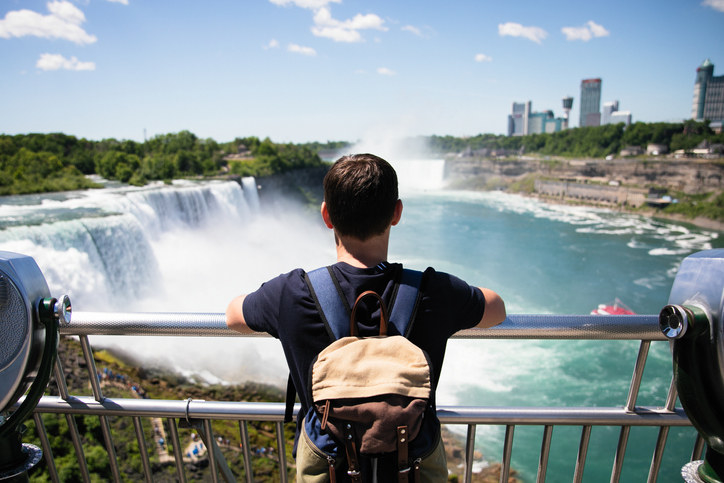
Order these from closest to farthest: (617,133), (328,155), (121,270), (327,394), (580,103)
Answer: (327,394), (121,270), (617,133), (328,155), (580,103)

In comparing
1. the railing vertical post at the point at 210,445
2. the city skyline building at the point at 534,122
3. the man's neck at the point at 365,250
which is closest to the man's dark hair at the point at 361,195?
the man's neck at the point at 365,250

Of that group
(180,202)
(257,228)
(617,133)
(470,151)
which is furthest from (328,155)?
(180,202)

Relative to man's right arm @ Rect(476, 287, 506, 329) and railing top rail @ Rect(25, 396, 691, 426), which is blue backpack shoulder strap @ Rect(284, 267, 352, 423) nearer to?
man's right arm @ Rect(476, 287, 506, 329)

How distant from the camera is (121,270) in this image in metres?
17.1

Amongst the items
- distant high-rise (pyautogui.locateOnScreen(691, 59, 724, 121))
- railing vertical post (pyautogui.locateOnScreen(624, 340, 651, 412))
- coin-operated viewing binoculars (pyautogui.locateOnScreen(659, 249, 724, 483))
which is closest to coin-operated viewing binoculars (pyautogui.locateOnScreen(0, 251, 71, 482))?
coin-operated viewing binoculars (pyautogui.locateOnScreen(659, 249, 724, 483))

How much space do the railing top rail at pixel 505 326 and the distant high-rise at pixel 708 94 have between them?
519ft

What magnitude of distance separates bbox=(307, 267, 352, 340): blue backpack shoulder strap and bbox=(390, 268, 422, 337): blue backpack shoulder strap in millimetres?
116

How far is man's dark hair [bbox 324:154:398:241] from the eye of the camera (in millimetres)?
1166

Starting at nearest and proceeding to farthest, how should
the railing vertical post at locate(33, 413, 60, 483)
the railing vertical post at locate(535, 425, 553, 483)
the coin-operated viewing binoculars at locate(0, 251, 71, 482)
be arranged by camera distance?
1. the coin-operated viewing binoculars at locate(0, 251, 71, 482)
2. the railing vertical post at locate(535, 425, 553, 483)
3. the railing vertical post at locate(33, 413, 60, 483)

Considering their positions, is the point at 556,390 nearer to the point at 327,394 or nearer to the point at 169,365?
the point at 169,365

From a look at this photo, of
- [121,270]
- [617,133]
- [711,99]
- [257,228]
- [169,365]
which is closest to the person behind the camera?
[169,365]

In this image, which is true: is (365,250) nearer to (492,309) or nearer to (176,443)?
(492,309)

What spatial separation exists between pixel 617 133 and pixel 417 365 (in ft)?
322

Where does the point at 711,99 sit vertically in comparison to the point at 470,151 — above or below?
above
